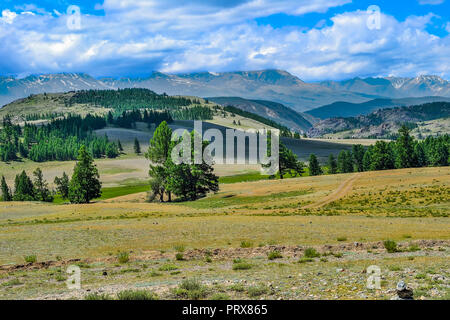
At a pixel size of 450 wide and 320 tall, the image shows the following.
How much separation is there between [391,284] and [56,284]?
14228mm

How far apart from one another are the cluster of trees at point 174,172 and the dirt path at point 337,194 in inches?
1044

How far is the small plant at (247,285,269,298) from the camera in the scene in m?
14.6

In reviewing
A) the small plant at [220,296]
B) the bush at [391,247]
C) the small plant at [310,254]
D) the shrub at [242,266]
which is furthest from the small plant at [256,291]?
the bush at [391,247]

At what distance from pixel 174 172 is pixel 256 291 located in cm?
6894

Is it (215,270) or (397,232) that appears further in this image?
(397,232)

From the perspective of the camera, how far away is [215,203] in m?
72.9

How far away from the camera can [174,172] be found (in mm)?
82688

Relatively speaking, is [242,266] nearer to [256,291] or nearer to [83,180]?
[256,291]

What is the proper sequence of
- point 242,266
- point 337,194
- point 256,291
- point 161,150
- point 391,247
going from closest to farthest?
point 256,291 → point 242,266 → point 391,247 → point 337,194 → point 161,150

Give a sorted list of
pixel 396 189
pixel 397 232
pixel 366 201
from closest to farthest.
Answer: pixel 397 232 < pixel 366 201 < pixel 396 189

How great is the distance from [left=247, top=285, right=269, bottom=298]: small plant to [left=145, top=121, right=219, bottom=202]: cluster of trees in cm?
6757

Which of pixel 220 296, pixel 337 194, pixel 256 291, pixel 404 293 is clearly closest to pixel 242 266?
pixel 256 291
